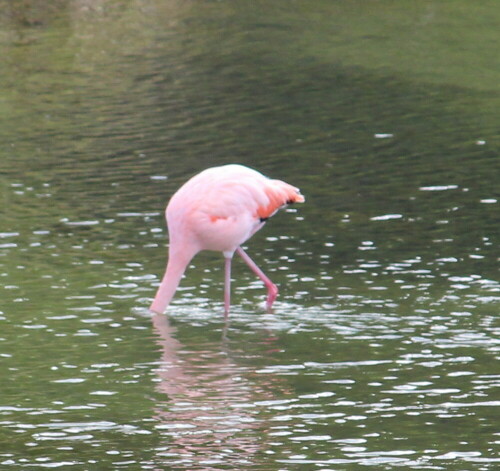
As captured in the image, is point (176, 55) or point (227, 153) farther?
point (176, 55)

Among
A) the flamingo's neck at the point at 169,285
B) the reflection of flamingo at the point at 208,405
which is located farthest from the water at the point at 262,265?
the flamingo's neck at the point at 169,285

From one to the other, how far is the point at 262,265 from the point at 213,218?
69.6 inches

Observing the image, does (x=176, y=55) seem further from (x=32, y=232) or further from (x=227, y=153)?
(x=32, y=232)

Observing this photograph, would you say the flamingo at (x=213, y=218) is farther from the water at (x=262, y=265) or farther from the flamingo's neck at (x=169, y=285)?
the water at (x=262, y=265)

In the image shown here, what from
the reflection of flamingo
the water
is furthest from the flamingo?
the reflection of flamingo

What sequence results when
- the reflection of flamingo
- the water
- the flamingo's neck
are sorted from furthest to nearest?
the flamingo's neck < the water < the reflection of flamingo

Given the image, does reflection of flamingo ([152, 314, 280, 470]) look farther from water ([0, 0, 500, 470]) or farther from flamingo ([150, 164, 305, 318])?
flamingo ([150, 164, 305, 318])

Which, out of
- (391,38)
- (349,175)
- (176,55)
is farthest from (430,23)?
(349,175)

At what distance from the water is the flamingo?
0.34 metres

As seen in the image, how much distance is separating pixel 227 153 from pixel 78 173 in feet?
6.61

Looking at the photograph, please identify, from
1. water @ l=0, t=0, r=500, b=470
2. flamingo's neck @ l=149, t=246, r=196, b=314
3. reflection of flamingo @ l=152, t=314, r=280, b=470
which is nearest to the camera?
reflection of flamingo @ l=152, t=314, r=280, b=470

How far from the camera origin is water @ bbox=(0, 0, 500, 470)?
8.25 metres

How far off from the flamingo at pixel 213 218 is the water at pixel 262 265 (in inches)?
13.4

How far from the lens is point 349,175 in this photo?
15.7 metres
